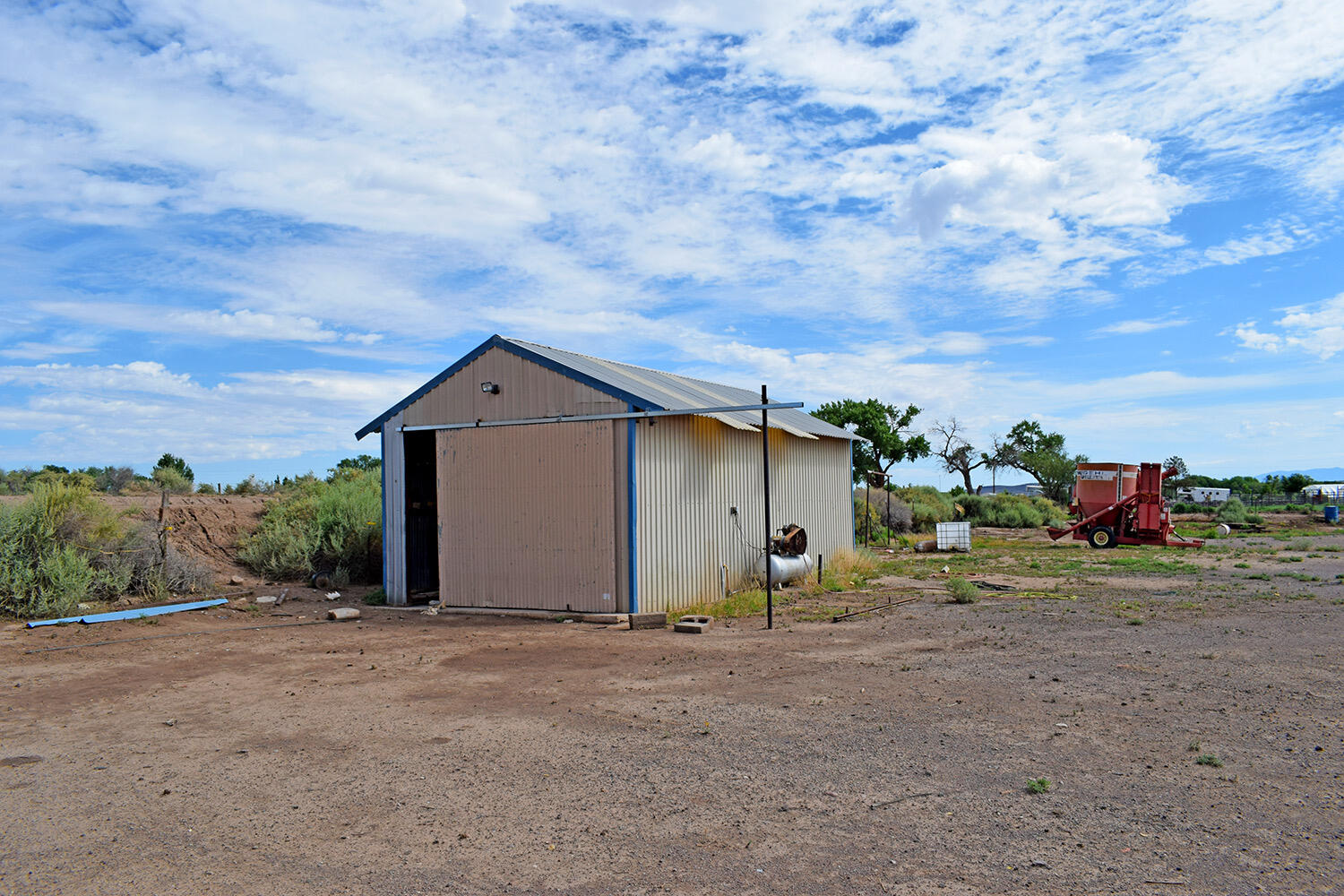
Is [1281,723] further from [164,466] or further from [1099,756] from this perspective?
[164,466]

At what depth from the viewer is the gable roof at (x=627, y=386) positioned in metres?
12.4

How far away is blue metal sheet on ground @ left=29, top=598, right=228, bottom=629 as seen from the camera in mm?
12078

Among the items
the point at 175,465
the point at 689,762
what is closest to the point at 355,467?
the point at 175,465

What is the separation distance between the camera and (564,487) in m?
12.6

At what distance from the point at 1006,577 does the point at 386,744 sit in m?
13.7

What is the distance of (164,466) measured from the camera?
107ft

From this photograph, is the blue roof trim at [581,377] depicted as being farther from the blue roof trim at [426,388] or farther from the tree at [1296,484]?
the tree at [1296,484]

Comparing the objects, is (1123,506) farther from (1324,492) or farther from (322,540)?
(1324,492)

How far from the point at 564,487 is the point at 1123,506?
740 inches

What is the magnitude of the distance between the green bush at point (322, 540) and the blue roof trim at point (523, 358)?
3301 millimetres

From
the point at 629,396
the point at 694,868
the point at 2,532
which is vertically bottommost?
the point at 694,868

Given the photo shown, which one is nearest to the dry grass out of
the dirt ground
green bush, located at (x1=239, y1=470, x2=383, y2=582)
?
the dirt ground

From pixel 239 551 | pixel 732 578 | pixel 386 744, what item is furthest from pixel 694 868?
pixel 239 551

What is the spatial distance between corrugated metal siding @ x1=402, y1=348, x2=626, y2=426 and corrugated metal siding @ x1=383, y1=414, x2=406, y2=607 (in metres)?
0.51
